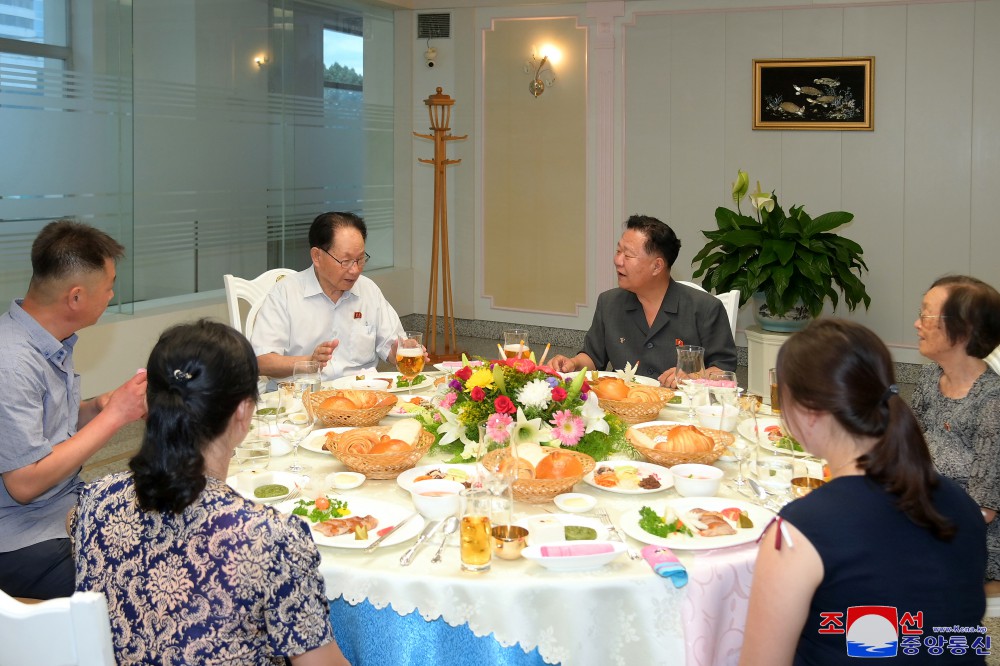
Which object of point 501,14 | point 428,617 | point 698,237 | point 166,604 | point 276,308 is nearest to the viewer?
point 166,604

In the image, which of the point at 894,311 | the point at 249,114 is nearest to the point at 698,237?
the point at 894,311

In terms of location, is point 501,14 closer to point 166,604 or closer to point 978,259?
point 978,259

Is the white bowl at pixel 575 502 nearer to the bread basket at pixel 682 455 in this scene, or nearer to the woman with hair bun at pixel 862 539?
Answer: the bread basket at pixel 682 455

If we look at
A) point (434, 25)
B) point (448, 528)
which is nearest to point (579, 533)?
point (448, 528)

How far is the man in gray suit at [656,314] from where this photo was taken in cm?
393

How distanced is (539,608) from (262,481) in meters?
0.76

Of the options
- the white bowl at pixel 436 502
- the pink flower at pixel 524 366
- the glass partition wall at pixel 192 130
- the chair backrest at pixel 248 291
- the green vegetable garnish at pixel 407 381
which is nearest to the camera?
the white bowl at pixel 436 502

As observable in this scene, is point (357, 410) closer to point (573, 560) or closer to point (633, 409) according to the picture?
point (633, 409)

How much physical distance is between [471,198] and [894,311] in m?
3.40

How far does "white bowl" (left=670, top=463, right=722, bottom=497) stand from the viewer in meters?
2.27

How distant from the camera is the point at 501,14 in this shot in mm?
7953

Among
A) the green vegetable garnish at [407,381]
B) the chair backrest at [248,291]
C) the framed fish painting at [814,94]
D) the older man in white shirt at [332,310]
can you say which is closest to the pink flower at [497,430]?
the green vegetable garnish at [407,381]

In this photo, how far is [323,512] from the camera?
7.02 feet

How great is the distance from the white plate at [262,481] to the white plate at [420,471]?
226mm
